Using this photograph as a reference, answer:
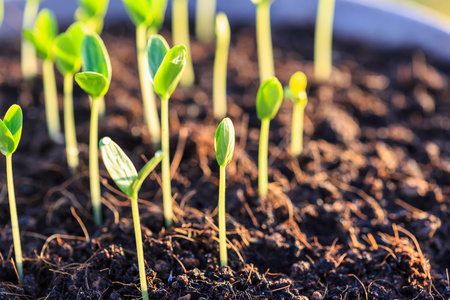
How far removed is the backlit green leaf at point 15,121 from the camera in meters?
0.80

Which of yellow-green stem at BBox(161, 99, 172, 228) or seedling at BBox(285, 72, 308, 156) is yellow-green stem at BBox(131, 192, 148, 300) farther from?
seedling at BBox(285, 72, 308, 156)

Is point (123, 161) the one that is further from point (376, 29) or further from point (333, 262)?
point (376, 29)

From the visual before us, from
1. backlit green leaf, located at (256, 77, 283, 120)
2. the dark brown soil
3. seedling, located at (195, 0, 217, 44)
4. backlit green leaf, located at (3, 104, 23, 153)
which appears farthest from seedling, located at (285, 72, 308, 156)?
seedling, located at (195, 0, 217, 44)

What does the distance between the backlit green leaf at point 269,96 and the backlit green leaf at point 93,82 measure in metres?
0.26

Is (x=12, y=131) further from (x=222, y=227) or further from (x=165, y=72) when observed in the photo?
(x=222, y=227)

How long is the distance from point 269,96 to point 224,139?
0.55ft

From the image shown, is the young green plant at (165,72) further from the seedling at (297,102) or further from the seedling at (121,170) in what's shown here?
the seedling at (297,102)

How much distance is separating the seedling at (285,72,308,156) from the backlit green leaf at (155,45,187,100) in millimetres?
303

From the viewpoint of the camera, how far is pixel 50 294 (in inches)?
35.1

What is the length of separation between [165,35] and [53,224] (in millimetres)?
1027

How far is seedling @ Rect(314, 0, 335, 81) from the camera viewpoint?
166 cm

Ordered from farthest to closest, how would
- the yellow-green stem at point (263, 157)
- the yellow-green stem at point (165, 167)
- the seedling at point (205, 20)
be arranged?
the seedling at point (205, 20)
the yellow-green stem at point (263, 157)
the yellow-green stem at point (165, 167)

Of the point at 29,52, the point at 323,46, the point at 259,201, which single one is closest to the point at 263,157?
the point at 259,201

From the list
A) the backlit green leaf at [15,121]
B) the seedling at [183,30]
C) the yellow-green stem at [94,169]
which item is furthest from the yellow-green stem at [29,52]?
the backlit green leaf at [15,121]
